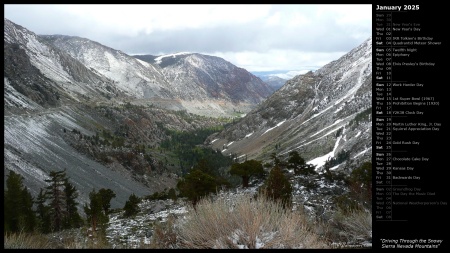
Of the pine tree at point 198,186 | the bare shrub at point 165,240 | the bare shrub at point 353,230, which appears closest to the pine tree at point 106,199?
the pine tree at point 198,186

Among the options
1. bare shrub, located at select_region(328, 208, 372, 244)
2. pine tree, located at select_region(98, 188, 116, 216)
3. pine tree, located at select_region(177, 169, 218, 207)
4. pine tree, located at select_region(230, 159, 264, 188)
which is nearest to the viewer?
bare shrub, located at select_region(328, 208, 372, 244)

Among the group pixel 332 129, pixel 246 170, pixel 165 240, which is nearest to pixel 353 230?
pixel 165 240

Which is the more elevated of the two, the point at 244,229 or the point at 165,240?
the point at 244,229

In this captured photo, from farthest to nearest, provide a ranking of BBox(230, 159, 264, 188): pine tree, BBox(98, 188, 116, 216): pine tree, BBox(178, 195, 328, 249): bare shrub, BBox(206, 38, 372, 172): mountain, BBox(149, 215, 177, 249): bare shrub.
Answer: BBox(206, 38, 372, 172): mountain → BBox(98, 188, 116, 216): pine tree → BBox(230, 159, 264, 188): pine tree → BBox(149, 215, 177, 249): bare shrub → BBox(178, 195, 328, 249): bare shrub

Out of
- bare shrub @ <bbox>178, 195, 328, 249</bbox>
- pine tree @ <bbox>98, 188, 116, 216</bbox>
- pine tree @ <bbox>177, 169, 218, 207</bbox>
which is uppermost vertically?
bare shrub @ <bbox>178, 195, 328, 249</bbox>

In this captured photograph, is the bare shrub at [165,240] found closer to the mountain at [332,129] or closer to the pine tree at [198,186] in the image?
the pine tree at [198,186]

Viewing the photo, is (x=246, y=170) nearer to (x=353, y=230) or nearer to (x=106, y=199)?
(x=106, y=199)

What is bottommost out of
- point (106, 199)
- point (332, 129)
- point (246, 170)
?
point (106, 199)

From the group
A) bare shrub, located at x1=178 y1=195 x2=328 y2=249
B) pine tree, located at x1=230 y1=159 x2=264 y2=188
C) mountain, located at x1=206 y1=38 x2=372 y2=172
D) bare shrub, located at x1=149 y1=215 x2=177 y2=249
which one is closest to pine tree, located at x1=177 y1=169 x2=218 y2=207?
pine tree, located at x1=230 y1=159 x2=264 y2=188

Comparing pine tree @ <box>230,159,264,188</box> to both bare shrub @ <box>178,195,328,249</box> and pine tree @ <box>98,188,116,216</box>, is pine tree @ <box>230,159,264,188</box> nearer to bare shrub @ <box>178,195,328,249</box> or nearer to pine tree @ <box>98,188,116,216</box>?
pine tree @ <box>98,188,116,216</box>
